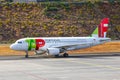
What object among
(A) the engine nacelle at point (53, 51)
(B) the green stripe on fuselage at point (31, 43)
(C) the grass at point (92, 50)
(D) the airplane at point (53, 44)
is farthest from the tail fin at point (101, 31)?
(B) the green stripe on fuselage at point (31, 43)

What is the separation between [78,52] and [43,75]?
107ft

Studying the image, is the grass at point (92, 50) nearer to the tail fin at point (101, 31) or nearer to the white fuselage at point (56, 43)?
the tail fin at point (101, 31)

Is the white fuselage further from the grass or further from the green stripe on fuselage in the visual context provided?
the grass

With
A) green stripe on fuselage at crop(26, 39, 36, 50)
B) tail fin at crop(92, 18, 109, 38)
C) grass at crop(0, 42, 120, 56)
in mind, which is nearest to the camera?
green stripe on fuselage at crop(26, 39, 36, 50)

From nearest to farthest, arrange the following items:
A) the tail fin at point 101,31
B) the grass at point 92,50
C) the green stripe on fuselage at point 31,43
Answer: the green stripe on fuselage at point 31,43 → the tail fin at point 101,31 → the grass at point 92,50

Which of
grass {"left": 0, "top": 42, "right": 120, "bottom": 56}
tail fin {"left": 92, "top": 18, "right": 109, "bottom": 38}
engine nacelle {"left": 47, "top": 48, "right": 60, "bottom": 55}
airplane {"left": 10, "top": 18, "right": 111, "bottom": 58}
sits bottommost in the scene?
grass {"left": 0, "top": 42, "right": 120, "bottom": 56}

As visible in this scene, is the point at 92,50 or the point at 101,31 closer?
the point at 101,31

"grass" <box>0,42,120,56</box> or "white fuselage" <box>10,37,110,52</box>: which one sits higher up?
"white fuselage" <box>10,37,110,52</box>

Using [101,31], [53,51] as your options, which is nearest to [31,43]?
[53,51]

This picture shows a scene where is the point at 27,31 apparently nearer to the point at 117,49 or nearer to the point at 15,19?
the point at 15,19

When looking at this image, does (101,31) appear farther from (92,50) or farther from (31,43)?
(31,43)

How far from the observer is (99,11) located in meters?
105

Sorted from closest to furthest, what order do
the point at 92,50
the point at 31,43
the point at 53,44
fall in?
the point at 31,43, the point at 53,44, the point at 92,50

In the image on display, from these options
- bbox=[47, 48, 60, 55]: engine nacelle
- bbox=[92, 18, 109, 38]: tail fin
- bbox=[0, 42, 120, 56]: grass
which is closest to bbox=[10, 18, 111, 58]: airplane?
bbox=[47, 48, 60, 55]: engine nacelle
